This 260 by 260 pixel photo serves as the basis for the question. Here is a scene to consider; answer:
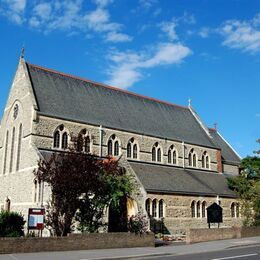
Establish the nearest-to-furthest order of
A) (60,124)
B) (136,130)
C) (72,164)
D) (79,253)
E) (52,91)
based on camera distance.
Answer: (79,253) < (72,164) < (60,124) < (52,91) < (136,130)

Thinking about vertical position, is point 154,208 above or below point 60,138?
below

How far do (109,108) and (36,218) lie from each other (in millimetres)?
19603

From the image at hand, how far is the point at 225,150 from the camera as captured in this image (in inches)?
1957

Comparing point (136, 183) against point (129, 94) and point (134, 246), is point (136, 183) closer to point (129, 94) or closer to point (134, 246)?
point (134, 246)

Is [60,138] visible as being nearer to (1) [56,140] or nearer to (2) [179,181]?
(1) [56,140]

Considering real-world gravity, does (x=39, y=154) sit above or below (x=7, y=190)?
above

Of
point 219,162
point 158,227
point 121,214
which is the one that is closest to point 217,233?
point 158,227

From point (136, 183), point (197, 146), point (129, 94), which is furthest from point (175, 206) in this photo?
point (129, 94)

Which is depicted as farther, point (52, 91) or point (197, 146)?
point (197, 146)

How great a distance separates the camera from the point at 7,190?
3238 cm

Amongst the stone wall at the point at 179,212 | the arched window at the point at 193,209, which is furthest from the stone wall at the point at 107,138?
the arched window at the point at 193,209

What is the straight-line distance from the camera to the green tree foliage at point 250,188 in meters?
37.9

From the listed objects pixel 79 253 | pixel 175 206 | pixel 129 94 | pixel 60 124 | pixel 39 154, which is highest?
pixel 129 94

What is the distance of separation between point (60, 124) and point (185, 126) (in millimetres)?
17804
